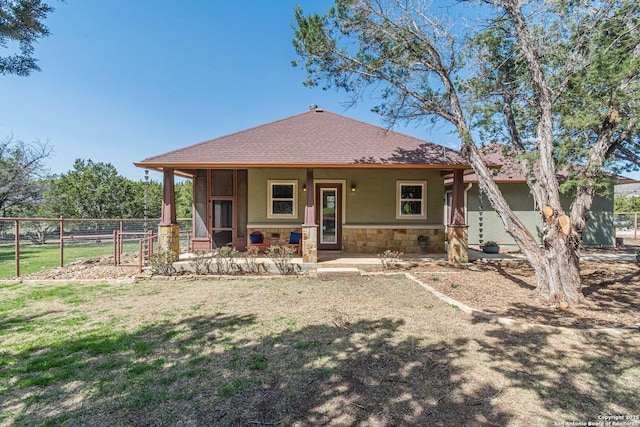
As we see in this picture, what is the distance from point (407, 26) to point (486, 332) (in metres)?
6.15

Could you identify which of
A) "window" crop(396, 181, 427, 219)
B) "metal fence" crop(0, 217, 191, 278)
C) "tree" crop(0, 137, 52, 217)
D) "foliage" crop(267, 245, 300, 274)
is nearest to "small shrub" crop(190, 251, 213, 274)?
"metal fence" crop(0, 217, 191, 278)

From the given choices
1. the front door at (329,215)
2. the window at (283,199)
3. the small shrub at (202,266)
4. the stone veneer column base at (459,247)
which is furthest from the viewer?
the front door at (329,215)

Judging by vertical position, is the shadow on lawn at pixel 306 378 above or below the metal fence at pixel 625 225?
below

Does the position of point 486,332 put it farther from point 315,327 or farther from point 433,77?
point 433,77

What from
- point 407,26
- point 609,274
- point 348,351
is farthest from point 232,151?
point 609,274

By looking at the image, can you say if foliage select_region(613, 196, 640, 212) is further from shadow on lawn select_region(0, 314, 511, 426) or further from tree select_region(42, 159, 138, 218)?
tree select_region(42, 159, 138, 218)

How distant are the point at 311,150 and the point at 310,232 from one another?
2.62m

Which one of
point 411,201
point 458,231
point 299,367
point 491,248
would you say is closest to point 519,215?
point 491,248

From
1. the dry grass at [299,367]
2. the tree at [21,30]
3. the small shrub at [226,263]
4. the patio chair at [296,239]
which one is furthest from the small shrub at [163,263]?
the tree at [21,30]

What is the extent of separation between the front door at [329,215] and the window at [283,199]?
85cm

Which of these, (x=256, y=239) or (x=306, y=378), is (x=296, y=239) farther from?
(x=306, y=378)

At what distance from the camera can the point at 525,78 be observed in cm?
590

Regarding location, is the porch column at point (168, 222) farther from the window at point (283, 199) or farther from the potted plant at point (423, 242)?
the potted plant at point (423, 242)

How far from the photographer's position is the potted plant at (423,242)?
1005cm
